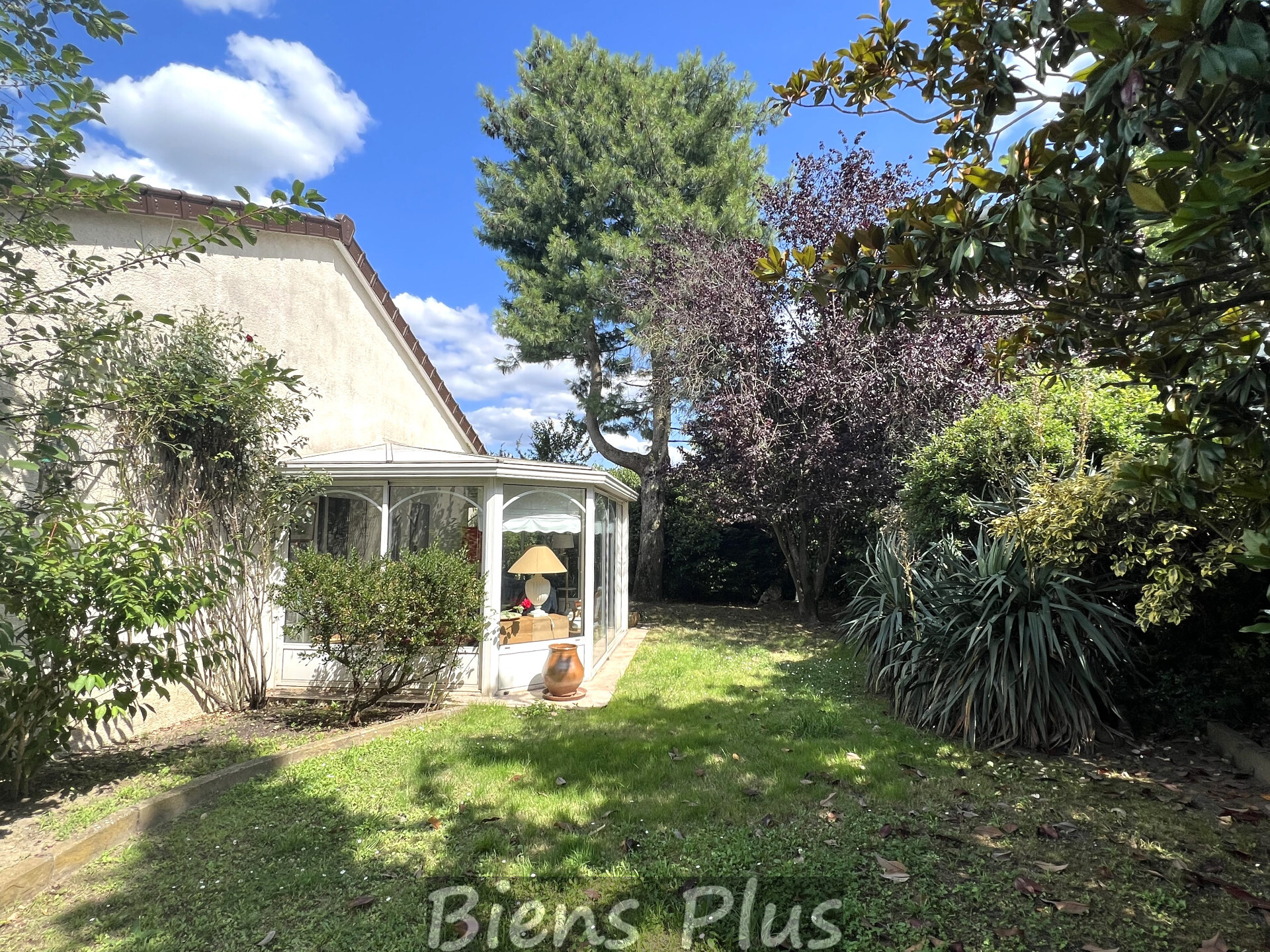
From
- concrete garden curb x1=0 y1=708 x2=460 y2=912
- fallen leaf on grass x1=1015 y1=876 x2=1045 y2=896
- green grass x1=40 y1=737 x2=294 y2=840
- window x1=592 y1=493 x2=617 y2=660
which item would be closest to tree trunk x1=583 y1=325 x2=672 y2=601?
window x1=592 y1=493 x2=617 y2=660

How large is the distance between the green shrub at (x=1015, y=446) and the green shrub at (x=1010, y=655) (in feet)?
3.52

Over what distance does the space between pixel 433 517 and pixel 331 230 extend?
449 centimetres

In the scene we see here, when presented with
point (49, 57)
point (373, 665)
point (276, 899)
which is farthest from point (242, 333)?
point (276, 899)

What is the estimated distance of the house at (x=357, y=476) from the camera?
7.02 metres

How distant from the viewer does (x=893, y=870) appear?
12.1ft

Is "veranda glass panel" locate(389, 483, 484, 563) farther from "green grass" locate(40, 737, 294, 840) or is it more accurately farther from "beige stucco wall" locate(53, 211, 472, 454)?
"green grass" locate(40, 737, 294, 840)

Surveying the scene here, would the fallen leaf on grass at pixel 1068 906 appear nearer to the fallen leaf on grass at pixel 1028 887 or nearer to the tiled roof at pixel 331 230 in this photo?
the fallen leaf on grass at pixel 1028 887

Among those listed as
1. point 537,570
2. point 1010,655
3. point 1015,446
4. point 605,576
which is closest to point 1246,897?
point 1010,655

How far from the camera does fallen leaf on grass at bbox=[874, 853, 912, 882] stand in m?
3.61

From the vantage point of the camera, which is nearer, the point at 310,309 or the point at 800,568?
the point at 310,309

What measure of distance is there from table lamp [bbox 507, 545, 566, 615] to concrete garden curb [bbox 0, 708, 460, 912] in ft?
8.31

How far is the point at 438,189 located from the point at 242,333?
659 cm

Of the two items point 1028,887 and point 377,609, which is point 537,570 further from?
point 1028,887

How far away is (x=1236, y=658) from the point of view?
5711mm
